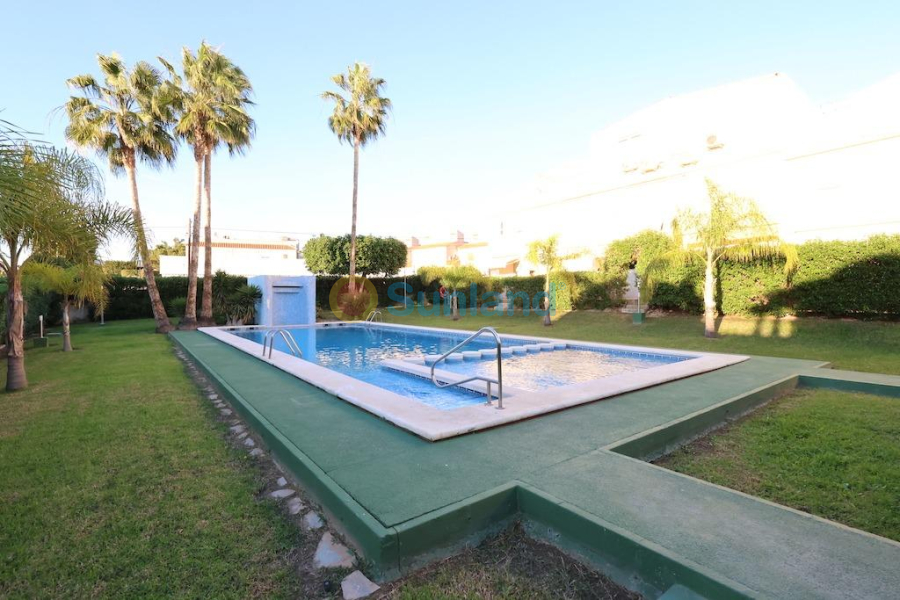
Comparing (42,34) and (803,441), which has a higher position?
(42,34)

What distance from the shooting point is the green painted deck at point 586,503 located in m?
Answer: 2.22

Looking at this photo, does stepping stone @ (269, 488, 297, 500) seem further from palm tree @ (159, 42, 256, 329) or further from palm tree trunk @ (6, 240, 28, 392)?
palm tree @ (159, 42, 256, 329)

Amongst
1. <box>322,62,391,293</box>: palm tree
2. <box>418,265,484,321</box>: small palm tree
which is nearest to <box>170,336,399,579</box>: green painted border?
<box>418,265,484,321</box>: small palm tree

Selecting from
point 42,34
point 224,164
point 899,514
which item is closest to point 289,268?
point 224,164

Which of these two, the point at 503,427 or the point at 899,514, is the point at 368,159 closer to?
the point at 503,427

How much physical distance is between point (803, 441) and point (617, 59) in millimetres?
17150

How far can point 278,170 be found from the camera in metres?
27.0

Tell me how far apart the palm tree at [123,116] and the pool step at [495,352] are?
10396mm

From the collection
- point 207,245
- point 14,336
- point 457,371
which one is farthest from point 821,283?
point 207,245

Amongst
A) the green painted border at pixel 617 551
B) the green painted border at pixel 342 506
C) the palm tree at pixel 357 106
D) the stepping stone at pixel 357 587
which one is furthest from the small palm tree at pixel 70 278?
the palm tree at pixel 357 106

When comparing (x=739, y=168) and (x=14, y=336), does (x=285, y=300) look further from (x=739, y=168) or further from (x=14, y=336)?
(x=739, y=168)

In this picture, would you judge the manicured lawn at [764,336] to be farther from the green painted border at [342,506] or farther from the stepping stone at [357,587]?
the stepping stone at [357,587]

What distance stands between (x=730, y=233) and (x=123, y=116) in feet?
65.0

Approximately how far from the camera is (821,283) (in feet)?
42.5
